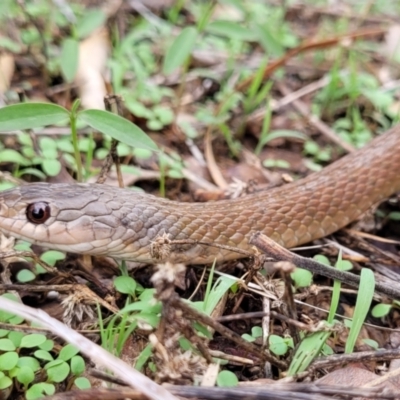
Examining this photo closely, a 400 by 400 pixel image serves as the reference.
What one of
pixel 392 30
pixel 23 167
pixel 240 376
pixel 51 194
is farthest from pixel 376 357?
pixel 392 30

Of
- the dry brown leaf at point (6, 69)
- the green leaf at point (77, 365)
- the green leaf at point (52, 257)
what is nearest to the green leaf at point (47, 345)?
the green leaf at point (77, 365)

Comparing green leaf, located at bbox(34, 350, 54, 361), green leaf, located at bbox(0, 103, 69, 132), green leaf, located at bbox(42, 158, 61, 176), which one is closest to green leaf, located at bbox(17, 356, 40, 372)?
green leaf, located at bbox(34, 350, 54, 361)

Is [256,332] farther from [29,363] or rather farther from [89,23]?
[89,23]

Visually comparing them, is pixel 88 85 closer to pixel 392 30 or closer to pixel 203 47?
pixel 203 47

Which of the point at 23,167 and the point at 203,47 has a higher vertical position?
the point at 203,47

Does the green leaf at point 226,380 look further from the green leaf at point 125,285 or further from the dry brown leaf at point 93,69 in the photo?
the dry brown leaf at point 93,69
